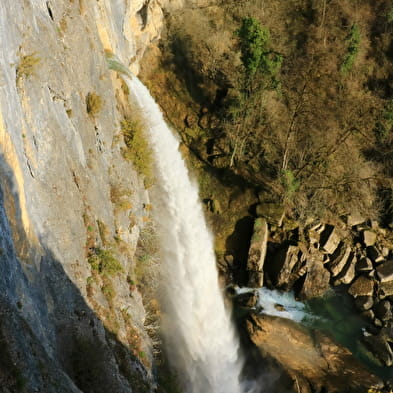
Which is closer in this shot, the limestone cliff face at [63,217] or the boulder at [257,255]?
the limestone cliff face at [63,217]

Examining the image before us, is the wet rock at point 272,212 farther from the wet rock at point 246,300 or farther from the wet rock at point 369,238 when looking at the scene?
the wet rock at point 369,238

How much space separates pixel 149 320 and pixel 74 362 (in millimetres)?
6261

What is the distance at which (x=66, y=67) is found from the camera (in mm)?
13180

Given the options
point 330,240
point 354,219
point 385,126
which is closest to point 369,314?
point 330,240

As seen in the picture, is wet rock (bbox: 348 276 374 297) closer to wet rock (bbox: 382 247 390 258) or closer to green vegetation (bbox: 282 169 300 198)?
wet rock (bbox: 382 247 390 258)

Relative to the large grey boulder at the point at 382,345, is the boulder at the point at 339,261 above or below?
above

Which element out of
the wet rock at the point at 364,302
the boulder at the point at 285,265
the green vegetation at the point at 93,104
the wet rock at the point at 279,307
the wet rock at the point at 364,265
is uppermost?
the green vegetation at the point at 93,104

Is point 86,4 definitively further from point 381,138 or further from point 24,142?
point 381,138

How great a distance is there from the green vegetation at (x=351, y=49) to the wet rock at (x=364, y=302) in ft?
52.3

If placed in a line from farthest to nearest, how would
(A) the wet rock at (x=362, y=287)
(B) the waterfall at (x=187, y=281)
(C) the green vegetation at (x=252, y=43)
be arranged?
(C) the green vegetation at (x=252, y=43) < (A) the wet rock at (x=362, y=287) < (B) the waterfall at (x=187, y=281)

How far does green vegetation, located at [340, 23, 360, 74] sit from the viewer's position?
91.7ft

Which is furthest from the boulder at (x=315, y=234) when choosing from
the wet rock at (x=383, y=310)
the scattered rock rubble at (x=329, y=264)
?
the wet rock at (x=383, y=310)

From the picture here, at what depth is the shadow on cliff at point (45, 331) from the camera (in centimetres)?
673

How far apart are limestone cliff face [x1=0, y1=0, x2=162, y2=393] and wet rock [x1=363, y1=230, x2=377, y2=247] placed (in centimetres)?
1278
